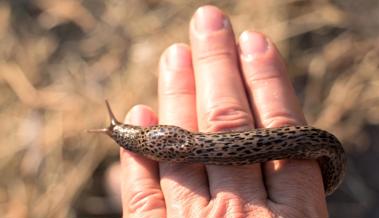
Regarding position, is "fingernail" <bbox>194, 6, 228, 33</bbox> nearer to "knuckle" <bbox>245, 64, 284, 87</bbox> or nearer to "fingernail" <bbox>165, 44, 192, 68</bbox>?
"fingernail" <bbox>165, 44, 192, 68</bbox>

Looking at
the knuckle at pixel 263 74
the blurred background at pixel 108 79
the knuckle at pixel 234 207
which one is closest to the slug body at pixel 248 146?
the knuckle at pixel 234 207

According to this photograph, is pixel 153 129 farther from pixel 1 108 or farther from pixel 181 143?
pixel 1 108

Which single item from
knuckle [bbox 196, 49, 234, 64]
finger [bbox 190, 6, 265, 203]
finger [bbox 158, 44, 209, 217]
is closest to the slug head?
finger [bbox 158, 44, 209, 217]

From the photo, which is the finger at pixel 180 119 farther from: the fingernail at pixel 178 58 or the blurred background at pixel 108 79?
the blurred background at pixel 108 79

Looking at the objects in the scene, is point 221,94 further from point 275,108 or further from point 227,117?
point 275,108

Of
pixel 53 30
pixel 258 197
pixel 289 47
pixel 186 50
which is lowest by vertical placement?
pixel 258 197

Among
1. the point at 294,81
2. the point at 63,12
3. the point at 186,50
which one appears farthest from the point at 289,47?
the point at 63,12
